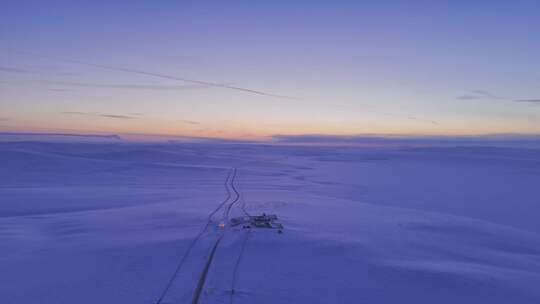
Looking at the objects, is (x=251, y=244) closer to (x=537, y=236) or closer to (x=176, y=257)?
(x=176, y=257)

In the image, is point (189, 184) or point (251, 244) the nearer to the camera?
point (251, 244)

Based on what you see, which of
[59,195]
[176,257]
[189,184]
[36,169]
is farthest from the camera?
[36,169]

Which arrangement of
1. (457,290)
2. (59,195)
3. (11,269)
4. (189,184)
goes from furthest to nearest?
(189,184) → (59,195) → (11,269) → (457,290)

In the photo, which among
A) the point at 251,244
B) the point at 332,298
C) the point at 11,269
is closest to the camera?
the point at 332,298

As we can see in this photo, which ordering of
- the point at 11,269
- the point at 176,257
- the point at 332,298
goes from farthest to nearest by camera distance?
the point at 176,257 → the point at 11,269 → the point at 332,298

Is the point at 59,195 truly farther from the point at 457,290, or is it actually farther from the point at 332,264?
the point at 457,290

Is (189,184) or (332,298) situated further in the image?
(189,184)

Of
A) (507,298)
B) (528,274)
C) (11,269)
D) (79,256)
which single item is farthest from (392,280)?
(11,269)

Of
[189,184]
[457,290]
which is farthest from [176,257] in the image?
[189,184]
